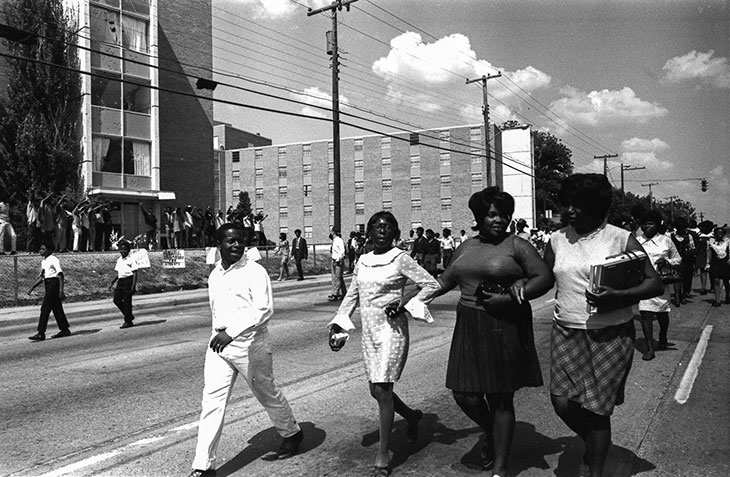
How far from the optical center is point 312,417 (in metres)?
5.48

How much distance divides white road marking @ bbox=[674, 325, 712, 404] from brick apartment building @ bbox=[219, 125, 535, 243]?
178 ft

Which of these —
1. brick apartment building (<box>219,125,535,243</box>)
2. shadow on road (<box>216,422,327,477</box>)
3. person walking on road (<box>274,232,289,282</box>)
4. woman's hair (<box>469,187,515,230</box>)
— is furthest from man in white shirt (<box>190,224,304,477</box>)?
brick apartment building (<box>219,125,535,243</box>)

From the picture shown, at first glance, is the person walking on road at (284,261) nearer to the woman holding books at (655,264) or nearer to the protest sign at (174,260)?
the protest sign at (174,260)

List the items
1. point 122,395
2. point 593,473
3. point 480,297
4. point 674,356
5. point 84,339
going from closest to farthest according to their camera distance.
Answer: point 593,473 < point 480,297 < point 122,395 < point 674,356 < point 84,339

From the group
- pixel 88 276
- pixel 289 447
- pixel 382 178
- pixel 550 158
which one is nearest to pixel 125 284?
pixel 88 276

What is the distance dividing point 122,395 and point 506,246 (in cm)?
441

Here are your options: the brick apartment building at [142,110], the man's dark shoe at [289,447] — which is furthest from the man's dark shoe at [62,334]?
the brick apartment building at [142,110]

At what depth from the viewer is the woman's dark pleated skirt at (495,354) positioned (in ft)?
12.6

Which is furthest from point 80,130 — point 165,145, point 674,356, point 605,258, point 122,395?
point 605,258

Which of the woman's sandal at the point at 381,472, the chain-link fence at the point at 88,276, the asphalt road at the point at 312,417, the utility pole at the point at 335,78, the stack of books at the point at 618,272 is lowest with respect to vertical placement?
the asphalt road at the point at 312,417

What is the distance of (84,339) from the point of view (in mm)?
10484

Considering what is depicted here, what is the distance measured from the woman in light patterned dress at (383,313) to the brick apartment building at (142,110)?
86.4ft

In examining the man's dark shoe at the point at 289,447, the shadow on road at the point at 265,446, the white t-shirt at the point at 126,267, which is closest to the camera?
the shadow on road at the point at 265,446

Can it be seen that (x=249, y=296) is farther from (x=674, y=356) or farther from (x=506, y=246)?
(x=674, y=356)
